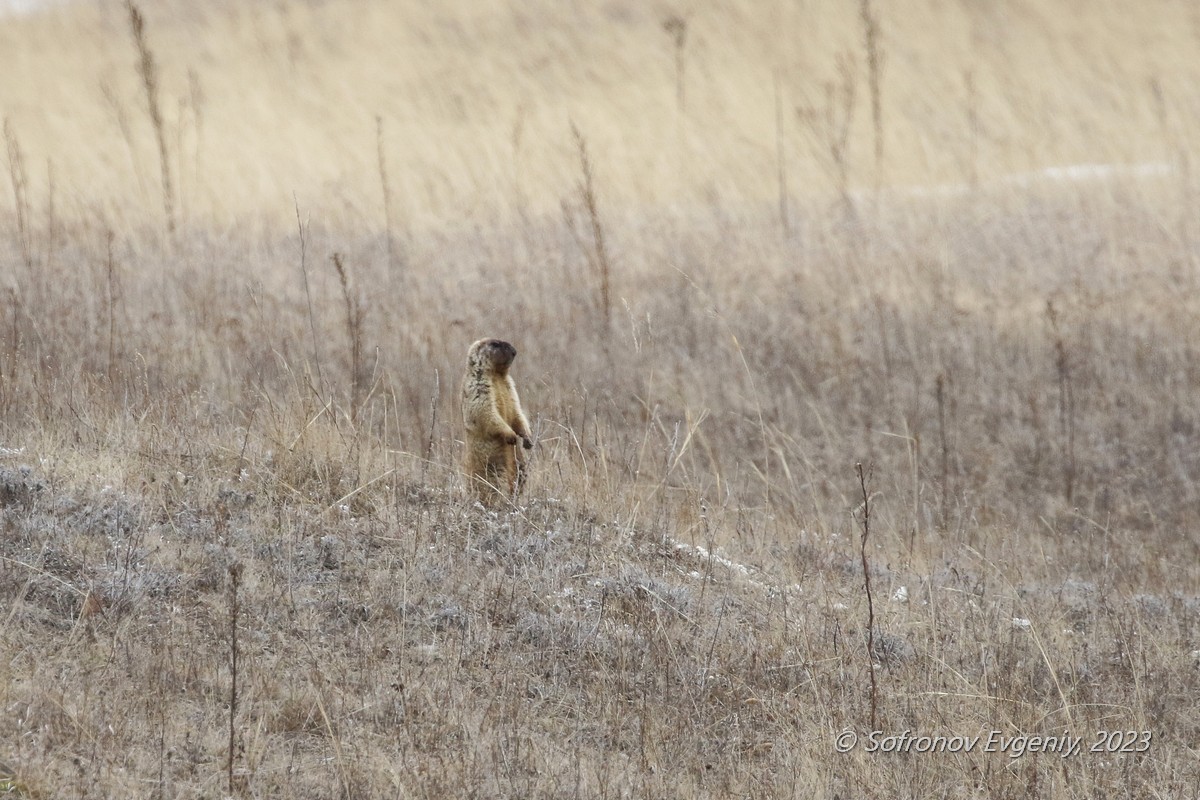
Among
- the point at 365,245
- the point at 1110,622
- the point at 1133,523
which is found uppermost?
the point at 365,245

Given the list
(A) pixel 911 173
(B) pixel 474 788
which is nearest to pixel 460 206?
(A) pixel 911 173

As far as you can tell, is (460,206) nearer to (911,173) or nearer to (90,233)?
(90,233)

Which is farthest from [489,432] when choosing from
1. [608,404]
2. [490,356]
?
[608,404]

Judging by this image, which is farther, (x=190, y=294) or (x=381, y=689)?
(x=190, y=294)

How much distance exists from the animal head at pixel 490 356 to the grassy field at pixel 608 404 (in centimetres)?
67

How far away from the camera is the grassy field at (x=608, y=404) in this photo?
4.54 m

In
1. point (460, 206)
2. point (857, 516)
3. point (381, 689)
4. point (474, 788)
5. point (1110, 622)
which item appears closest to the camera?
point (474, 788)

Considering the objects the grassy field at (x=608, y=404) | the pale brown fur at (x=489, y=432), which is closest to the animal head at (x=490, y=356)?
the pale brown fur at (x=489, y=432)

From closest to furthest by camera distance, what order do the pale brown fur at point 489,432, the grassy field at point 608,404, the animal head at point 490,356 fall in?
the grassy field at point 608,404, the pale brown fur at point 489,432, the animal head at point 490,356

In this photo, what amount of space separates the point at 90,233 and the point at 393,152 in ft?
18.0

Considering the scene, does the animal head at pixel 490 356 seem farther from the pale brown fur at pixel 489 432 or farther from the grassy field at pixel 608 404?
the grassy field at pixel 608 404

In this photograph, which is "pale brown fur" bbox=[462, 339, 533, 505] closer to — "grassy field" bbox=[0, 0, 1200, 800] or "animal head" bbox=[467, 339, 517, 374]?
"animal head" bbox=[467, 339, 517, 374]

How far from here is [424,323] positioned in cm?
1092

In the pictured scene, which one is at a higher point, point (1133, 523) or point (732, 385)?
point (732, 385)
